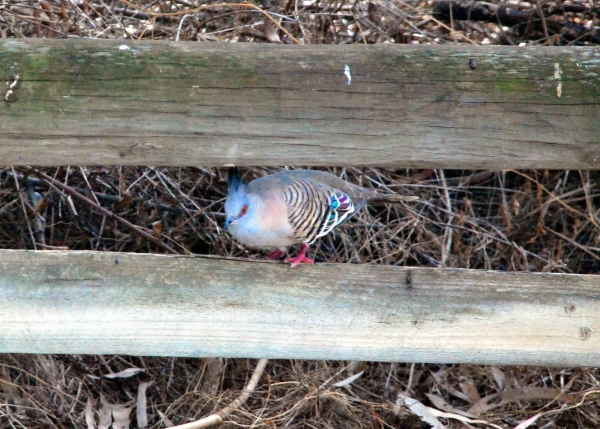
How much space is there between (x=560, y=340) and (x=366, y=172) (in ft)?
5.28

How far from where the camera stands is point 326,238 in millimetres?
3447

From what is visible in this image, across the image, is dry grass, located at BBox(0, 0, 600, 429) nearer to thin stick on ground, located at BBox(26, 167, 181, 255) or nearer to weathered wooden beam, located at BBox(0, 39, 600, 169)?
thin stick on ground, located at BBox(26, 167, 181, 255)

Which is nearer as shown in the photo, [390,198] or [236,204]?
[236,204]

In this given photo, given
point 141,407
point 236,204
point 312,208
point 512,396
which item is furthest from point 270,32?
point 512,396

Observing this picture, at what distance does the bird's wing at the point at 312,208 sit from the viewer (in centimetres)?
244

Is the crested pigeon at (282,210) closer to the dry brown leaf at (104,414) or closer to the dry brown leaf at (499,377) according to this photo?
the dry brown leaf at (104,414)

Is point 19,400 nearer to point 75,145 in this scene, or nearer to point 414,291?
point 75,145

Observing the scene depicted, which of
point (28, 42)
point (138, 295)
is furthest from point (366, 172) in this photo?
point (28, 42)

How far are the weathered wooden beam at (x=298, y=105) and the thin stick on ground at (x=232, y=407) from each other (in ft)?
3.93

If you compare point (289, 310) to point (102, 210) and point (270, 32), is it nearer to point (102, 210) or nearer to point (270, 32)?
point (102, 210)

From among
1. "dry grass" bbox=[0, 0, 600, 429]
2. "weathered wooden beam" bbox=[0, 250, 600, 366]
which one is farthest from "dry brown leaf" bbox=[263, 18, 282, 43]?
"weathered wooden beam" bbox=[0, 250, 600, 366]

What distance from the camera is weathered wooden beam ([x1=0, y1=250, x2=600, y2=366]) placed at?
181cm

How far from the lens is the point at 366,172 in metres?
3.40

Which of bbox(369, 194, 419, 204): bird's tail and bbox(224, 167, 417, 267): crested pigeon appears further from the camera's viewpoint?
bbox(369, 194, 419, 204): bird's tail
